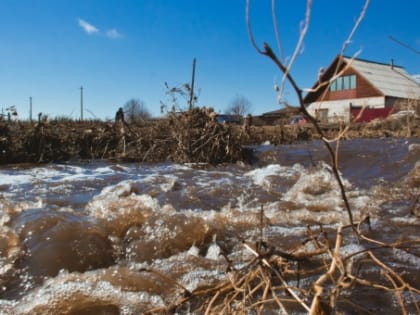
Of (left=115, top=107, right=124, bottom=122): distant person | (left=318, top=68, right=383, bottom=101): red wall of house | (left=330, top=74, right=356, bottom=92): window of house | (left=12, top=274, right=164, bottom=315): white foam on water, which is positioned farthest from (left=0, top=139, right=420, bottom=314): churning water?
(left=330, top=74, right=356, bottom=92): window of house

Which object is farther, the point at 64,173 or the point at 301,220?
the point at 64,173

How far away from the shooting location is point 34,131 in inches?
451

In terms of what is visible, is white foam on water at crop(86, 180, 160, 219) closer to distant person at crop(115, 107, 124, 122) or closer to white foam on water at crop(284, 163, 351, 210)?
white foam on water at crop(284, 163, 351, 210)

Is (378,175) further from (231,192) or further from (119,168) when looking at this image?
(119,168)

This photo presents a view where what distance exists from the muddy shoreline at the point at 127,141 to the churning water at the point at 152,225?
2.48 meters

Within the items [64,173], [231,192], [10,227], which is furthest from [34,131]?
[10,227]

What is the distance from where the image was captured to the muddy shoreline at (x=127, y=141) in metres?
11.3

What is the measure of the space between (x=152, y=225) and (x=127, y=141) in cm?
862

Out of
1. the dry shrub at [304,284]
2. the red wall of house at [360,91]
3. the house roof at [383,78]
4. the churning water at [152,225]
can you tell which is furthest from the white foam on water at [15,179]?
the house roof at [383,78]

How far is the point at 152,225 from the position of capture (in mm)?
4340

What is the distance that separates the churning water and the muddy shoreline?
2.48 m

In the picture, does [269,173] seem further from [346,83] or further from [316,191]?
[346,83]

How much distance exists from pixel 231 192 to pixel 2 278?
168 inches

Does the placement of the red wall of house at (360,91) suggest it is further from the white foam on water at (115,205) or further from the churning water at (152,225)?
the white foam on water at (115,205)
